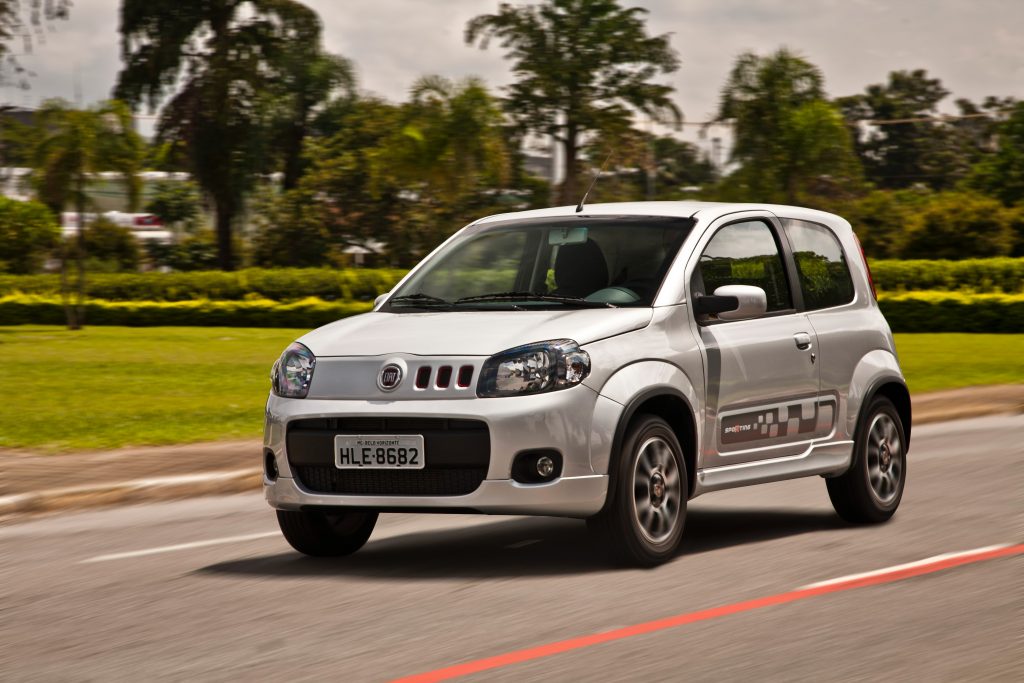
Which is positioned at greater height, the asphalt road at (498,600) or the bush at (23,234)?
the bush at (23,234)

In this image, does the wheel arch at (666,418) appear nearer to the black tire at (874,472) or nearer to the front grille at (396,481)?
the front grille at (396,481)

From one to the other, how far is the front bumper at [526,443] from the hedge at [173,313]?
105 ft

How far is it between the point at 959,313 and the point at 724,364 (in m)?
27.1

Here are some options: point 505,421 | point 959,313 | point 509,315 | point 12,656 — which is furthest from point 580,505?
point 959,313

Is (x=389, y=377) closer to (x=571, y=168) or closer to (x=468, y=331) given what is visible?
(x=468, y=331)

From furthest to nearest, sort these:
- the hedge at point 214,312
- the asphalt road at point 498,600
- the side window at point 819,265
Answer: the hedge at point 214,312 < the side window at point 819,265 < the asphalt road at point 498,600

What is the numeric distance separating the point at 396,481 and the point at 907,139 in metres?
109

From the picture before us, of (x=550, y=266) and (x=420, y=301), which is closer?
(x=420, y=301)

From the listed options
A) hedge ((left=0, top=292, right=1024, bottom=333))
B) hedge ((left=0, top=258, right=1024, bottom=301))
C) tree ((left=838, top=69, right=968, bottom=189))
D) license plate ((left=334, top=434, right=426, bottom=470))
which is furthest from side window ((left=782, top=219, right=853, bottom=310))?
tree ((left=838, top=69, right=968, bottom=189))

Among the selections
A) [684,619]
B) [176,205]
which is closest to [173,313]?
[176,205]

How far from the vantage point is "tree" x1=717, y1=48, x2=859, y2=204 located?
170 feet

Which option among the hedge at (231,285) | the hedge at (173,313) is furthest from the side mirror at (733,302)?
the hedge at (231,285)

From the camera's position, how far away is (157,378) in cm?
2133

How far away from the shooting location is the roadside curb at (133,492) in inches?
400
